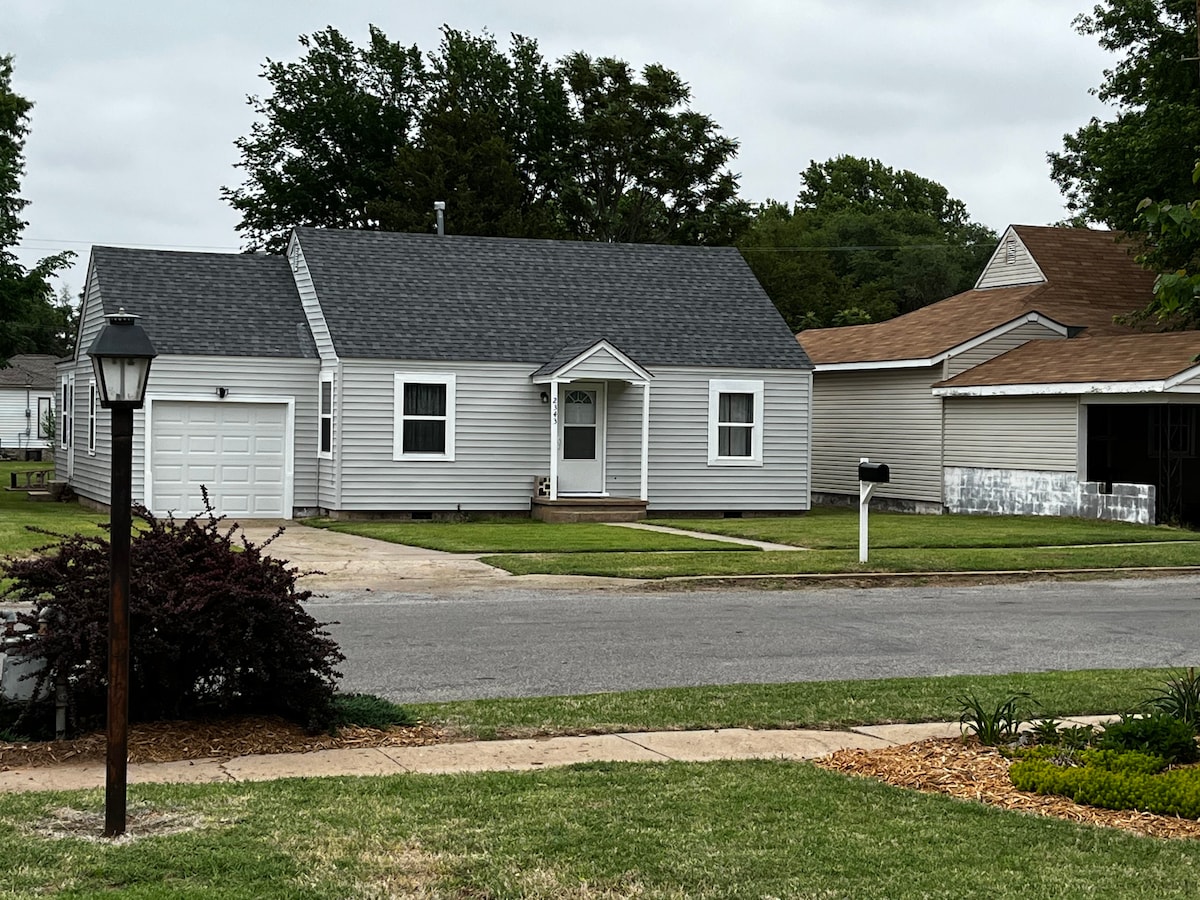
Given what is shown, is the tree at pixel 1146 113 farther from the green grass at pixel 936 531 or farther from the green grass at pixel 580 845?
the green grass at pixel 580 845

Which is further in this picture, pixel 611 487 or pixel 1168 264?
pixel 1168 264

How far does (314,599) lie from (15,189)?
20.7 meters

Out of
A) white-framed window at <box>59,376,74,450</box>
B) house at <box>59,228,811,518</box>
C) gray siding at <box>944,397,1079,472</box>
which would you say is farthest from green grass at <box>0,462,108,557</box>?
gray siding at <box>944,397,1079,472</box>

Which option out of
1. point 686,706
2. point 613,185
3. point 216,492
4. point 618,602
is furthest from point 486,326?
point 613,185

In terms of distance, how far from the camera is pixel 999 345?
107 feet

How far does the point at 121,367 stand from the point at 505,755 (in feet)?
10.5

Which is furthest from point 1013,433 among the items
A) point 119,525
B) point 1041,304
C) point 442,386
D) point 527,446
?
point 119,525

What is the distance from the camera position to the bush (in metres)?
8.80

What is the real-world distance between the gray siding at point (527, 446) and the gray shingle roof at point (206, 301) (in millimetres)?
2126

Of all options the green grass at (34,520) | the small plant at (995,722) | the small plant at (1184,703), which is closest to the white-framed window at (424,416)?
the green grass at (34,520)

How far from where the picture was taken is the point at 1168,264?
3194cm

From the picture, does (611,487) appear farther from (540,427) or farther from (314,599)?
(314,599)

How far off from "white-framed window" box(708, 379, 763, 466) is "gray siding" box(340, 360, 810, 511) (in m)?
0.14

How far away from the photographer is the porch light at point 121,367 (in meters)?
6.99
